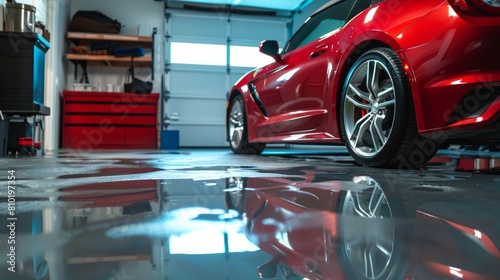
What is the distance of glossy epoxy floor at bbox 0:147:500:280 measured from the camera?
56 cm

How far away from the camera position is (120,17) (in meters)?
8.52

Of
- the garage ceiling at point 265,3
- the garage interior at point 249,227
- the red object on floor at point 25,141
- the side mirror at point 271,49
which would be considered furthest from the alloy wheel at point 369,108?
the garage ceiling at point 265,3

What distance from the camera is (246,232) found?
2.53 feet

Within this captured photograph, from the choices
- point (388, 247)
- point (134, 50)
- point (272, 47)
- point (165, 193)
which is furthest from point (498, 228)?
point (134, 50)

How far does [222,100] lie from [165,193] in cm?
747

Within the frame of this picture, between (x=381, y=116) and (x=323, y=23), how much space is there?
120 cm

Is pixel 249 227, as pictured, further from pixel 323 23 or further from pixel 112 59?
pixel 112 59

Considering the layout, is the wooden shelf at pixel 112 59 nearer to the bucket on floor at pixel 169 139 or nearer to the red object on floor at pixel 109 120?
the red object on floor at pixel 109 120

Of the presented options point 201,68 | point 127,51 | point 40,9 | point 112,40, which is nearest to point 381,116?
point 40,9

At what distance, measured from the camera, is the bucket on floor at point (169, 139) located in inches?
296

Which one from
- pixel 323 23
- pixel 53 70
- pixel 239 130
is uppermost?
pixel 53 70

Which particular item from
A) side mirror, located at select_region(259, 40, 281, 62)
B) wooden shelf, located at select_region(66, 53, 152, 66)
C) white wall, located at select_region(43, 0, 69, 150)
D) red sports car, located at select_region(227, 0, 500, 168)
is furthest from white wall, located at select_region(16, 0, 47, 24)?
red sports car, located at select_region(227, 0, 500, 168)

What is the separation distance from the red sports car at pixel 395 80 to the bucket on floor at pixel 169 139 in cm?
458

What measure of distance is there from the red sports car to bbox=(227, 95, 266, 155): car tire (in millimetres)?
773
